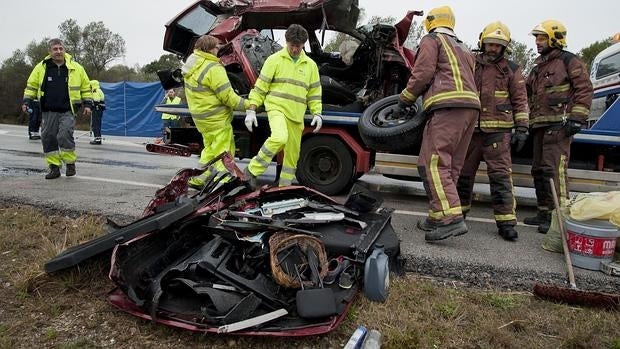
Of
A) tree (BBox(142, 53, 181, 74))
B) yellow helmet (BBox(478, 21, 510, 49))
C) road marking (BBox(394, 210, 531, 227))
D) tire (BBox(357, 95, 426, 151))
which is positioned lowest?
road marking (BBox(394, 210, 531, 227))

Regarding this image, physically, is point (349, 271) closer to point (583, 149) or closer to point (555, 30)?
point (555, 30)

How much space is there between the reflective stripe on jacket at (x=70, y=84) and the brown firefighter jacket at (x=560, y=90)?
5305 mm

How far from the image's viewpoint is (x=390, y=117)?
465 cm

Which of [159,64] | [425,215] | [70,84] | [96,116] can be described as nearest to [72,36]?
[159,64]

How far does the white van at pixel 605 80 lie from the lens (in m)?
6.48

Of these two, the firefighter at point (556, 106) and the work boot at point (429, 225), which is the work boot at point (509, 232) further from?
the work boot at point (429, 225)

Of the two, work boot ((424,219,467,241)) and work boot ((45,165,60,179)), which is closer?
work boot ((424,219,467,241))

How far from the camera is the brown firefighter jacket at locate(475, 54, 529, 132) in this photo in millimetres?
4066

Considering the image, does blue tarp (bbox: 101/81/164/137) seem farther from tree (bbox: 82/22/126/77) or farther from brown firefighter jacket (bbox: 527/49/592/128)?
tree (bbox: 82/22/126/77)

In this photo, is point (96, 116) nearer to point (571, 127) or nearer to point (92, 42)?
point (571, 127)

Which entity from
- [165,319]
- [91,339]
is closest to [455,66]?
[165,319]

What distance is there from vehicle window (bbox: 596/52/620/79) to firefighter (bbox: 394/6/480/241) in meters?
4.71

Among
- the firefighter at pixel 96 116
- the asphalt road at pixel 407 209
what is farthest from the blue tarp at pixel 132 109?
the asphalt road at pixel 407 209

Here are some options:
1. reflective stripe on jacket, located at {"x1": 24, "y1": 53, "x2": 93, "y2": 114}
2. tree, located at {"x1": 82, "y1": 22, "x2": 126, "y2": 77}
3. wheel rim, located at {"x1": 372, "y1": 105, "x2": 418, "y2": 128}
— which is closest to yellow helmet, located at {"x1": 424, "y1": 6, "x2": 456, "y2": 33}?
wheel rim, located at {"x1": 372, "y1": 105, "x2": 418, "y2": 128}
